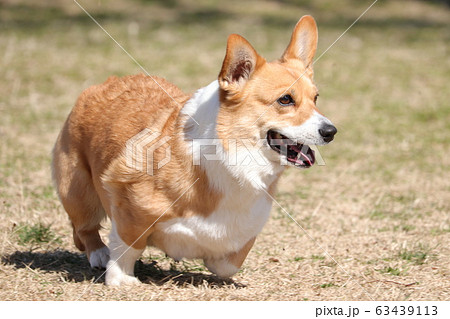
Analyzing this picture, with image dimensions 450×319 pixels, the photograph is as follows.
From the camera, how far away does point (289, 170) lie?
712cm

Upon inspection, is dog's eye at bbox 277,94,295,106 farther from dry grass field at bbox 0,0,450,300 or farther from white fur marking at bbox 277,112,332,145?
dry grass field at bbox 0,0,450,300

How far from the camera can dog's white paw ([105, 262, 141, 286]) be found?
393 cm

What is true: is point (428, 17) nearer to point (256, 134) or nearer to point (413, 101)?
point (413, 101)

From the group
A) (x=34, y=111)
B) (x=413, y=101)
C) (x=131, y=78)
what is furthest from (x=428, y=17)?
(x=131, y=78)

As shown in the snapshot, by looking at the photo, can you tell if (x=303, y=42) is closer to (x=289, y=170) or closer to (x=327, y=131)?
(x=327, y=131)

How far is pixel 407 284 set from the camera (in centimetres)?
407

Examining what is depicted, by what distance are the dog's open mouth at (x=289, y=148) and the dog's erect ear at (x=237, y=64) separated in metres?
0.34

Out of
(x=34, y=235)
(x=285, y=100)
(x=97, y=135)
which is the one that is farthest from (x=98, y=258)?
(x=285, y=100)

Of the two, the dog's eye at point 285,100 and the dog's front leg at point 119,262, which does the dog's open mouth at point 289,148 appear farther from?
the dog's front leg at point 119,262

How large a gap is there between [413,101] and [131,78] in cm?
602

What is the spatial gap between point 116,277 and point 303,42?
6.24ft

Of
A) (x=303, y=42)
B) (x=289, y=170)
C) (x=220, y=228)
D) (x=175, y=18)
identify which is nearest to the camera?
(x=220, y=228)

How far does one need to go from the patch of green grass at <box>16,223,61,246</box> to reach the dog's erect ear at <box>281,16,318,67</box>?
2.25m

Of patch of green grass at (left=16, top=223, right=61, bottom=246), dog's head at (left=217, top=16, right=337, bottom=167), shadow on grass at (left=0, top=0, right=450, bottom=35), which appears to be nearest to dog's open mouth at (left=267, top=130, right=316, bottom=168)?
dog's head at (left=217, top=16, right=337, bottom=167)
